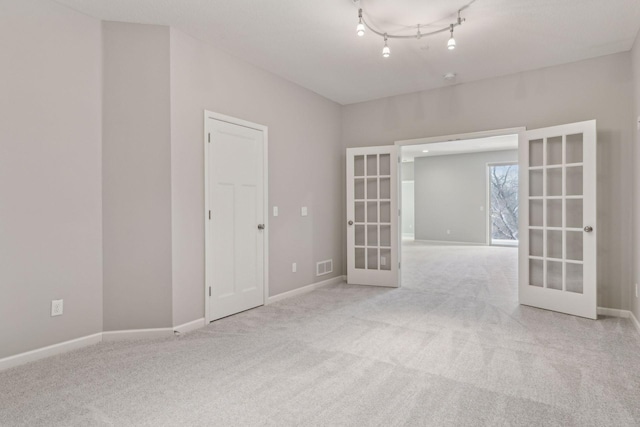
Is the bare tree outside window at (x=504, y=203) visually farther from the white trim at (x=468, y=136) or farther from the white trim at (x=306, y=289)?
the white trim at (x=306, y=289)

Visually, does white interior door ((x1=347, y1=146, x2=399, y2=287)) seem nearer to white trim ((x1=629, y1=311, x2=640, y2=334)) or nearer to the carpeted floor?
the carpeted floor

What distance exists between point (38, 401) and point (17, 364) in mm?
712

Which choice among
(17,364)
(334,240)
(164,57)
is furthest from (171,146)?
(334,240)

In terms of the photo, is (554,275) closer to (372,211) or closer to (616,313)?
(616,313)

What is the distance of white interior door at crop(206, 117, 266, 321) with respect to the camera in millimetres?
3637

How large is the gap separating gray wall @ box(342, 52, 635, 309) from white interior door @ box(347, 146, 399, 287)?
0.88m

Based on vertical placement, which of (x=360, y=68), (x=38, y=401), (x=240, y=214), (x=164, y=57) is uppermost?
(x=360, y=68)

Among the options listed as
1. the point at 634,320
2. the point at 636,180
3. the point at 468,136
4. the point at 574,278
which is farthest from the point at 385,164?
the point at 634,320

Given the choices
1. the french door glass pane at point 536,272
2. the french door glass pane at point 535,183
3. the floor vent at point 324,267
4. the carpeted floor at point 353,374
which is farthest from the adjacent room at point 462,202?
the carpeted floor at point 353,374

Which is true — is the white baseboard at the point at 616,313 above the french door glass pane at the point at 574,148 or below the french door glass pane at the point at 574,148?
below

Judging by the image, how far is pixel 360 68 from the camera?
4.26 m

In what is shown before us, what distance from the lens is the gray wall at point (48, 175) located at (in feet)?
8.45

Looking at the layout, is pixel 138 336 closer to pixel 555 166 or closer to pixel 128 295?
pixel 128 295

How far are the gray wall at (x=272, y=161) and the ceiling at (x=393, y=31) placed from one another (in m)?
0.28
